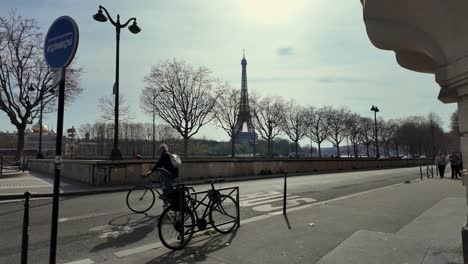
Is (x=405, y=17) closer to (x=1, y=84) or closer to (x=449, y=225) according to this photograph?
(x=449, y=225)

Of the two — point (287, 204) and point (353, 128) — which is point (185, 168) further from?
point (353, 128)

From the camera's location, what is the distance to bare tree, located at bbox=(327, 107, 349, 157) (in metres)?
67.4

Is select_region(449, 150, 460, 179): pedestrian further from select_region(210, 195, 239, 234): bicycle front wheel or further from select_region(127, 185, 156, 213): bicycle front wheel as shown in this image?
select_region(127, 185, 156, 213): bicycle front wheel

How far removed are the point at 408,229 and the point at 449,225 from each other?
972 mm

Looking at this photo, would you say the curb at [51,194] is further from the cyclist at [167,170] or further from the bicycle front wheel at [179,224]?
the bicycle front wheel at [179,224]

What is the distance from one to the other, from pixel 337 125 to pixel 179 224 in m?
66.5

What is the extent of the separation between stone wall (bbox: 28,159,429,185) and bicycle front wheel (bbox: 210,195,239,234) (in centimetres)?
1172

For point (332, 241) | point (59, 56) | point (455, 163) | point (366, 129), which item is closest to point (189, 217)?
point (332, 241)

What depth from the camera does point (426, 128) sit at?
9262 cm

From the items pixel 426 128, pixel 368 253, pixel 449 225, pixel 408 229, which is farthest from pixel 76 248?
pixel 426 128

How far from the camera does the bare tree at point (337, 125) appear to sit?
221 feet

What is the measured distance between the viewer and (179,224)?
6137 millimetres

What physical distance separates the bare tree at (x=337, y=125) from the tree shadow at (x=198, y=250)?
206 feet

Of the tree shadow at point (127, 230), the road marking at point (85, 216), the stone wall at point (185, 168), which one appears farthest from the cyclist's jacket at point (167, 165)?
the stone wall at point (185, 168)
